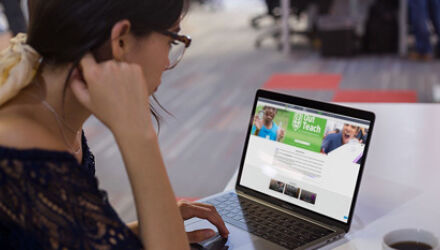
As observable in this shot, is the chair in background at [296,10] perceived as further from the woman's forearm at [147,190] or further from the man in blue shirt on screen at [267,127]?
the woman's forearm at [147,190]

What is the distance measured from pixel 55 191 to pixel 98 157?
9.21ft

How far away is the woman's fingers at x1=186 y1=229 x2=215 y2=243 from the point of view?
1.22 meters

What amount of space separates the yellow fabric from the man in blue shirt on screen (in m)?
0.60

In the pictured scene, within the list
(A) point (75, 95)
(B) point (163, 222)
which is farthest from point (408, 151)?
(A) point (75, 95)

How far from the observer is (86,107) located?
1.05 m

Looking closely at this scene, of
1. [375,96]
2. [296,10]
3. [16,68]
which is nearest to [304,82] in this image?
[375,96]

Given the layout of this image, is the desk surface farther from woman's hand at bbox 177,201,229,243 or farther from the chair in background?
the chair in background

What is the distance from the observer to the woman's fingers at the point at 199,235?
1223mm

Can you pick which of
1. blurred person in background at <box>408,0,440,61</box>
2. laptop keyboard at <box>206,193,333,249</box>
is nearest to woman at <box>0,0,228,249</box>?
laptop keyboard at <box>206,193,333,249</box>

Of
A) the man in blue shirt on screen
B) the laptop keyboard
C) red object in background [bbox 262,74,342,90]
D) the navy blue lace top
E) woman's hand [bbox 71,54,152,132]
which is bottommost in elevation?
red object in background [bbox 262,74,342,90]

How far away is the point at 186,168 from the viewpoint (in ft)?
11.5

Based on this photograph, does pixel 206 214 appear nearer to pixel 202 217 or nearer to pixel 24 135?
pixel 202 217

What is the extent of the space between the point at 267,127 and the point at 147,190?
505 millimetres

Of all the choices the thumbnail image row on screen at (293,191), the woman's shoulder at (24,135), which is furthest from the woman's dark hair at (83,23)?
the thumbnail image row on screen at (293,191)
